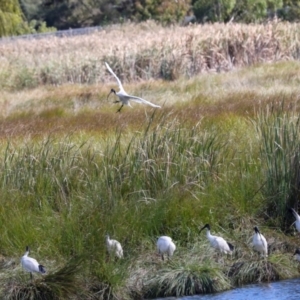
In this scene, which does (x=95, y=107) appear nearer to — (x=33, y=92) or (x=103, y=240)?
(x=33, y=92)

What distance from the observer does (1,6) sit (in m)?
43.8

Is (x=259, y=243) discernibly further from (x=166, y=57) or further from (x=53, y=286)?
(x=166, y=57)

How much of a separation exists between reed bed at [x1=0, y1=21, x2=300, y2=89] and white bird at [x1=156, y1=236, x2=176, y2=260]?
14.8 meters

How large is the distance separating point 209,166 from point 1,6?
34.6 m

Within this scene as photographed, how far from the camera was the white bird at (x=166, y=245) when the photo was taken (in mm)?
9188

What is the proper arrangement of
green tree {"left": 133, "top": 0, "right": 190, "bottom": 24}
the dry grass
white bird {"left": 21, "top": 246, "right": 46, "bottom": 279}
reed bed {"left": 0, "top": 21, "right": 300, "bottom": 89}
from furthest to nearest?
green tree {"left": 133, "top": 0, "right": 190, "bottom": 24} < reed bed {"left": 0, "top": 21, "right": 300, "bottom": 89} < the dry grass < white bird {"left": 21, "top": 246, "right": 46, "bottom": 279}

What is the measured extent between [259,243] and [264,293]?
18.9 inches

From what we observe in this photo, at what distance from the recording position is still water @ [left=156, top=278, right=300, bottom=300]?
8.95 metres

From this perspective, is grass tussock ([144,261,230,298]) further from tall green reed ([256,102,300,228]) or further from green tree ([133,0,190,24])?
green tree ([133,0,190,24])

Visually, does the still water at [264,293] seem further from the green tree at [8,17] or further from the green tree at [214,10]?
the green tree at [8,17]

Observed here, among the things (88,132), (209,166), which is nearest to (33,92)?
(88,132)

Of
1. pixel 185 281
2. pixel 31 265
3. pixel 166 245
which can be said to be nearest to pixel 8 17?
pixel 166 245

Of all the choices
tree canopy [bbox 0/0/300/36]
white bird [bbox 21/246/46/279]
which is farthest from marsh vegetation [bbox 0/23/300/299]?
tree canopy [bbox 0/0/300/36]

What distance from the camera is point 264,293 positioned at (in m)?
9.06
